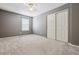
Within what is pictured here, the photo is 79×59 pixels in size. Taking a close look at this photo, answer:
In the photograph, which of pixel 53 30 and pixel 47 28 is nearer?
pixel 53 30

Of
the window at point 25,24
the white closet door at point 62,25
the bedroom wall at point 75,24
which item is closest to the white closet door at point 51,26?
the white closet door at point 62,25

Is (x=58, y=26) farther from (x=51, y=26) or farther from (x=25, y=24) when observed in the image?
(x=25, y=24)

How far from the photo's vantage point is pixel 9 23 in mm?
5223

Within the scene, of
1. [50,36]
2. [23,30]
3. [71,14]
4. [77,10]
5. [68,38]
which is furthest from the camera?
[23,30]

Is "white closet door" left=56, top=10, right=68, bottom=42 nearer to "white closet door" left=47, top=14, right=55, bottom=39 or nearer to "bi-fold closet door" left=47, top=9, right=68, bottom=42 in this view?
"bi-fold closet door" left=47, top=9, right=68, bottom=42

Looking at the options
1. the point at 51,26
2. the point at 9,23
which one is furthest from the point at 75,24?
the point at 9,23

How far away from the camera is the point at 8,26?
5176 mm

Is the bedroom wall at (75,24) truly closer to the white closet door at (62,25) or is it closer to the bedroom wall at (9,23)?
the white closet door at (62,25)

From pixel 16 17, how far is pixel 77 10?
4.52 m

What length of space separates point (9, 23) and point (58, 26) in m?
3.73

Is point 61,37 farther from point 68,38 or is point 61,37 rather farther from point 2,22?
point 2,22

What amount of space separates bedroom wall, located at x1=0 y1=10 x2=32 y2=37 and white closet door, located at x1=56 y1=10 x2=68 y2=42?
3.44 m

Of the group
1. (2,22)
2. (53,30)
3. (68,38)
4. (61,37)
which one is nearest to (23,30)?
(2,22)

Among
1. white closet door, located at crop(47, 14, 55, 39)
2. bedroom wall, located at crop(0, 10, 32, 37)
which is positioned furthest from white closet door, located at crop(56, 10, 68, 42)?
bedroom wall, located at crop(0, 10, 32, 37)
